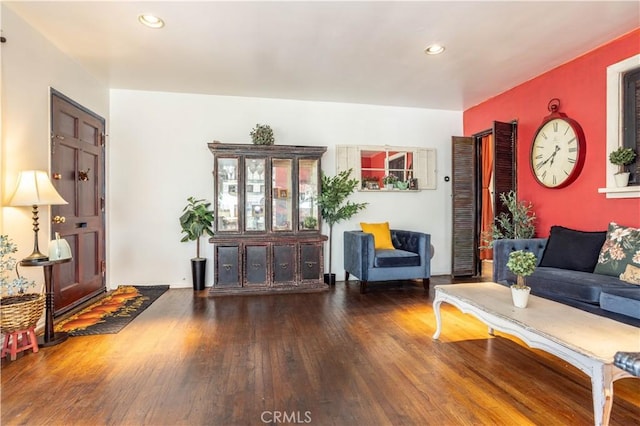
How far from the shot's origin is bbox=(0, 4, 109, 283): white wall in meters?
2.54

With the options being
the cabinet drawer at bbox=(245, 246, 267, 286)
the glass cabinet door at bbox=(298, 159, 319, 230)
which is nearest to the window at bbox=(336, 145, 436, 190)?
the glass cabinet door at bbox=(298, 159, 319, 230)

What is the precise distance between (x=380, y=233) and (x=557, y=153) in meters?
2.28

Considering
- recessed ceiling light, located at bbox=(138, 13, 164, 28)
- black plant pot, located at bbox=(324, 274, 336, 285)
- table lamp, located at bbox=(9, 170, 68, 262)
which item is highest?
recessed ceiling light, located at bbox=(138, 13, 164, 28)

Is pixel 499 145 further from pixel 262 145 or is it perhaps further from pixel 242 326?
pixel 242 326

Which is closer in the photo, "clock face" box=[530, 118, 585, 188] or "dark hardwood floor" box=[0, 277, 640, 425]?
"dark hardwood floor" box=[0, 277, 640, 425]

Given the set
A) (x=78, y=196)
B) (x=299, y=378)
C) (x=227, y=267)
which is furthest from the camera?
(x=227, y=267)

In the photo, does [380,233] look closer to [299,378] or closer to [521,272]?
[521,272]

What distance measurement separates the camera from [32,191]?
2492 mm

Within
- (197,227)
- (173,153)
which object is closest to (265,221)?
(197,227)

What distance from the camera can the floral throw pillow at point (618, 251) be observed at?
2600mm

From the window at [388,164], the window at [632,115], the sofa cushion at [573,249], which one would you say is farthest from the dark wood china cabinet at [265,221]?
the window at [632,115]

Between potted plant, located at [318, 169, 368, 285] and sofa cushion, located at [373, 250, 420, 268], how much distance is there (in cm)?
78

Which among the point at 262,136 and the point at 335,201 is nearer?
the point at 262,136

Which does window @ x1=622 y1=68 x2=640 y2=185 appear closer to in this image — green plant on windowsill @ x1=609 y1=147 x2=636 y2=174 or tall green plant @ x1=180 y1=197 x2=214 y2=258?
green plant on windowsill @ x1=609 y1=147 x2=636 y2=174
